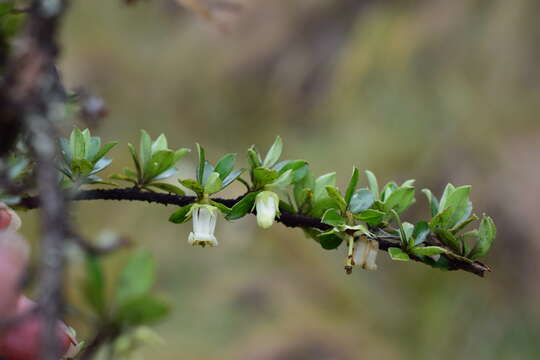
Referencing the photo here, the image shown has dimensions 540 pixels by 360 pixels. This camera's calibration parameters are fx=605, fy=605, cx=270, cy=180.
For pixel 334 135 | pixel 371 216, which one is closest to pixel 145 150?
pixel 371 216

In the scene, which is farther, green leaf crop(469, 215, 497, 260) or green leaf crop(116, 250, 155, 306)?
green leaf crop(469, 215, 497, 260)

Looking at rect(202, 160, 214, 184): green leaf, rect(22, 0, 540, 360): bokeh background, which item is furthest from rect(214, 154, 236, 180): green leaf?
rect(22, 0, 540, 360): bokeh background

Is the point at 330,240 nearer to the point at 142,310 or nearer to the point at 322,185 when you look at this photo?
the point at 322,185

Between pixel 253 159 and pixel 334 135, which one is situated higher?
pixel 253 159

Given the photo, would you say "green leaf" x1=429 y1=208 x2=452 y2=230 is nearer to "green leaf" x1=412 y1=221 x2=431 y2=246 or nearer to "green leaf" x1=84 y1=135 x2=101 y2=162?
"green leaf" x1=412 y1=221 x2=431 y2=246

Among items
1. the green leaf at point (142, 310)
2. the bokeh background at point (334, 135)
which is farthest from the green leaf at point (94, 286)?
the bokeh background at point (334, 135)

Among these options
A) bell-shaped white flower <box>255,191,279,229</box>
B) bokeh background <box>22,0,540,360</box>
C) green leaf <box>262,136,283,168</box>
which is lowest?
bokeh background <box>22,0,540,360</box>
